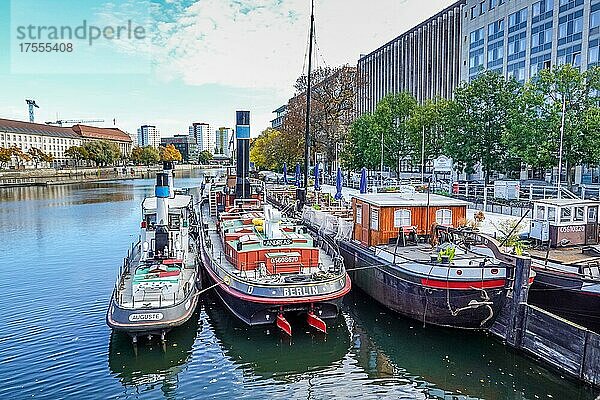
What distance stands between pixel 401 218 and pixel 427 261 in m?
4.04

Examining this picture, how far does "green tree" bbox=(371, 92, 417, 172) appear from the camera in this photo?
175ft

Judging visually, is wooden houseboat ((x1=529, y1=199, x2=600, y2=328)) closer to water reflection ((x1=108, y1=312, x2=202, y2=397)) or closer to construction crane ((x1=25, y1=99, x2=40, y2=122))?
water reflection ((x1=108, y1=312, x2=202, y2=397))

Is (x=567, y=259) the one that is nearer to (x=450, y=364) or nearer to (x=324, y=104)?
(x=450, y=364)

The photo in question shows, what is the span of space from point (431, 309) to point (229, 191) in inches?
756

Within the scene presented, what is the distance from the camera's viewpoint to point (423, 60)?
84.0 m

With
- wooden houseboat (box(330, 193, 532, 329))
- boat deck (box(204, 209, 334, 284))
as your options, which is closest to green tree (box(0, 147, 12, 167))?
boat deck (box(204, 209, 334, 284))

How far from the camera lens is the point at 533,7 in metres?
51.1

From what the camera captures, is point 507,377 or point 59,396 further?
point 507,377

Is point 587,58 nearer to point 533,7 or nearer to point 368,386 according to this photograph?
point 533,7

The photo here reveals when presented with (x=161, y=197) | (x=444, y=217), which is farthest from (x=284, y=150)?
(x=161, y=197)

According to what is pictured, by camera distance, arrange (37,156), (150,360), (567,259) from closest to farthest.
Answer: (150,360) < (567,259) < (37,156)

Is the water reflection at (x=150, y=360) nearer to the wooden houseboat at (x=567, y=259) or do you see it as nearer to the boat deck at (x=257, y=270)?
the boat deck at (x=257, y=270)

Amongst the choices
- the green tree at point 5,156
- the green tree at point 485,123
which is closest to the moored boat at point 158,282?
the green tree at point 485,123

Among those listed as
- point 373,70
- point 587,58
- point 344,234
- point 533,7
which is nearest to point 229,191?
point 344,234
